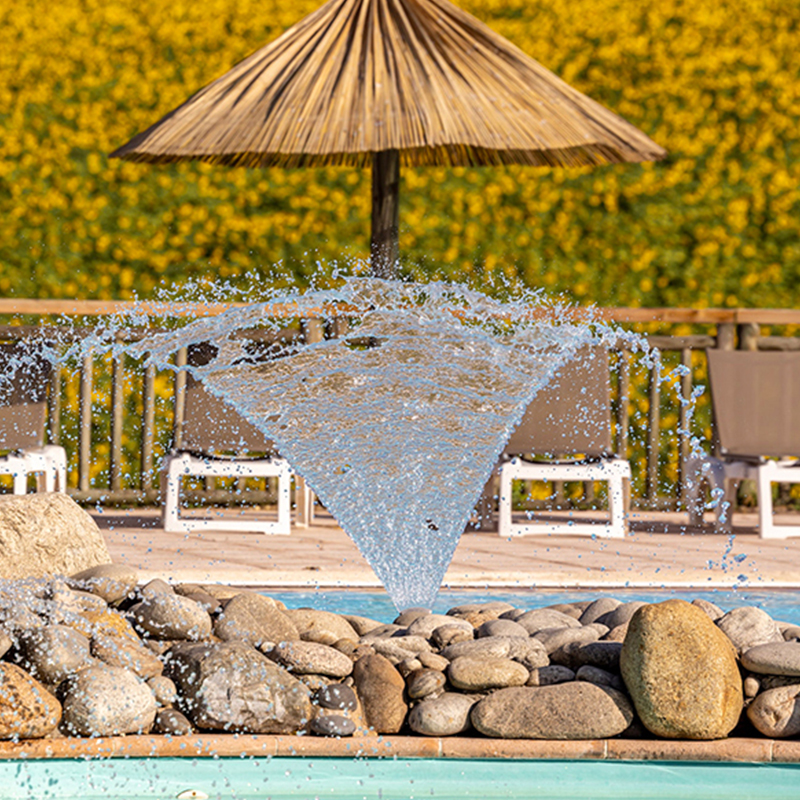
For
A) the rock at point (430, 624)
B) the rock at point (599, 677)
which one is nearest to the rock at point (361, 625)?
the rock at point (430, 624)

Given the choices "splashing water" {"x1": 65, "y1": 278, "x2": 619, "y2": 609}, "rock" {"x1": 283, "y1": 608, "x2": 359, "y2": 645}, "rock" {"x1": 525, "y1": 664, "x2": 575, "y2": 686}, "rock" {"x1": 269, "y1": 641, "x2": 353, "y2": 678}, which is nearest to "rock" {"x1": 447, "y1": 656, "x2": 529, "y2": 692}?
→ "rock" {"x1": 525, "y1": 664, "x2": 575, "y2": 686}

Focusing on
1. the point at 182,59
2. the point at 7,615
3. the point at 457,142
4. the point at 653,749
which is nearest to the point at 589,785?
the point at 653,749

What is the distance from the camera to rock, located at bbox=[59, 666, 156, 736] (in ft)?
8.38

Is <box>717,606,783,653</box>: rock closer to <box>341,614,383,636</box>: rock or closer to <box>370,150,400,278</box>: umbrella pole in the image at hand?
<box>341,614,383,636</box>: rock

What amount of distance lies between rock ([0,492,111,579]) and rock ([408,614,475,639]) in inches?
42.0

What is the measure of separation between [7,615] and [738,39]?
5803mm

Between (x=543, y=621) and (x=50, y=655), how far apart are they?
4.10 feet

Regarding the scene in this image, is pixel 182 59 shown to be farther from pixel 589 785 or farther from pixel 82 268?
pixel 589 785

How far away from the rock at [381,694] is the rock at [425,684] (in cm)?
2

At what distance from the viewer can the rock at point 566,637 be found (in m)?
2.92

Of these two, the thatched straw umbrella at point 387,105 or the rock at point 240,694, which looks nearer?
the rock at point 240,694

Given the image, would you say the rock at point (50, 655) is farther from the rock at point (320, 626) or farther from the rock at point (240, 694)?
the rock at point (320, 626)

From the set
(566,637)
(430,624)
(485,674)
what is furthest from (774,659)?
(430,624)

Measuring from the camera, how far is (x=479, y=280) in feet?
22.7
